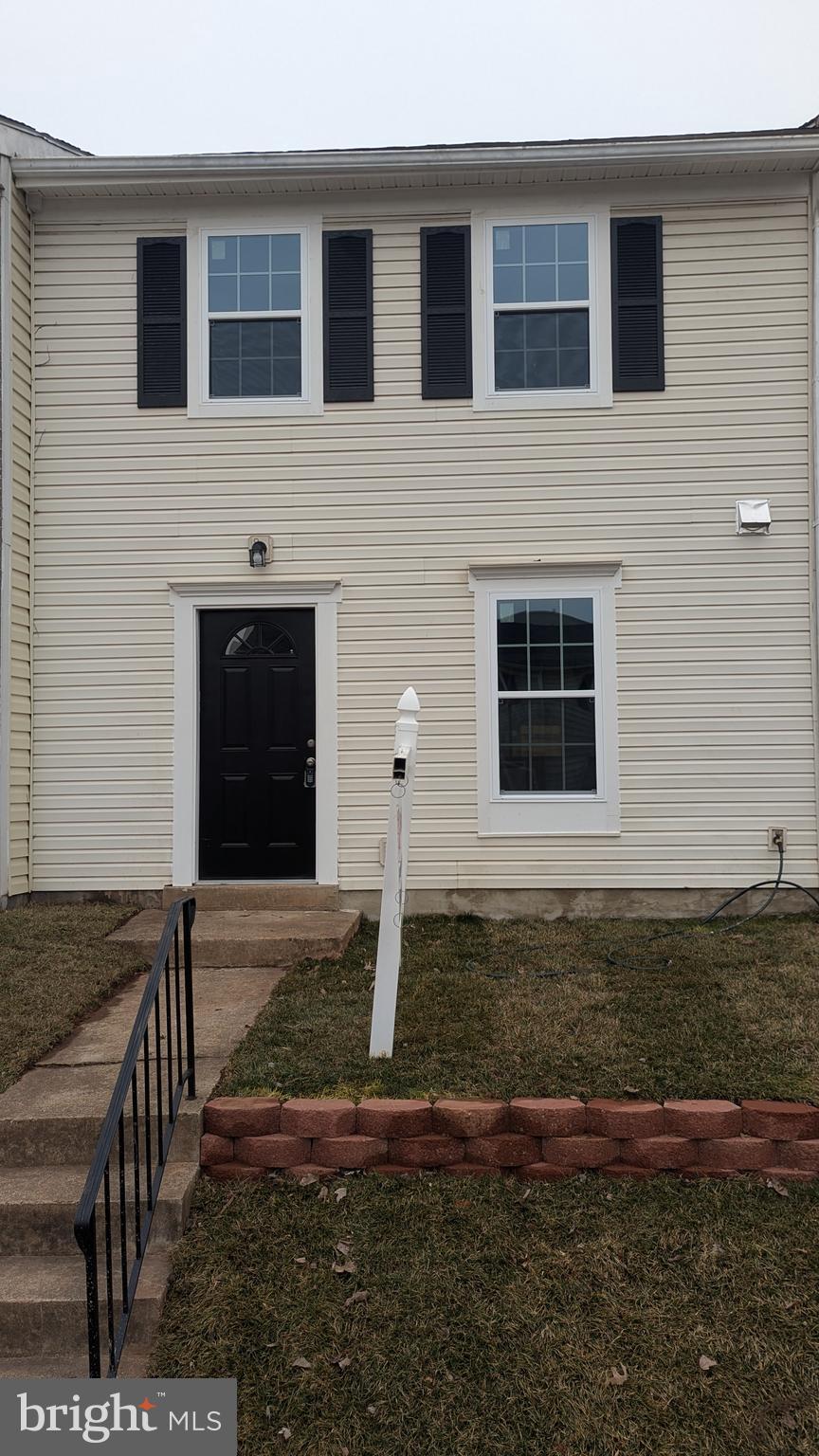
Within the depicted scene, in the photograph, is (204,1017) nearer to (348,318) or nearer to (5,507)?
(5,507)

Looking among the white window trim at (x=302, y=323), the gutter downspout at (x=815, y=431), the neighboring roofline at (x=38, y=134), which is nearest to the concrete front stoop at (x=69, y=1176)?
the white window trim at (x=302, y=323)

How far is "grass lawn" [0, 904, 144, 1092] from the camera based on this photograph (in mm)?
4379

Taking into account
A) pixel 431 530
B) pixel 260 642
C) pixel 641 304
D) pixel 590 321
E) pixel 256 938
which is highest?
pixel 641 304

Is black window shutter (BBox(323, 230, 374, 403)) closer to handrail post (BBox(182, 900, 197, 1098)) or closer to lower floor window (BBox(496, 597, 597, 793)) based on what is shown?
lower floor window (BBox(496, 597, 597, 793))

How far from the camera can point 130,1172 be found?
3383 millimetres

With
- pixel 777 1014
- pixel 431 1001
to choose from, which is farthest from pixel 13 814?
pixel 777 1014

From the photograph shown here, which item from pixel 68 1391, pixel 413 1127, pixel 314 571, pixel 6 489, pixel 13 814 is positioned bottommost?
pixel 68 1391

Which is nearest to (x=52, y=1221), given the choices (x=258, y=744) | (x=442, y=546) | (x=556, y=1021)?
(x=556, y=1021)

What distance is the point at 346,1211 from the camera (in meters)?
3.29

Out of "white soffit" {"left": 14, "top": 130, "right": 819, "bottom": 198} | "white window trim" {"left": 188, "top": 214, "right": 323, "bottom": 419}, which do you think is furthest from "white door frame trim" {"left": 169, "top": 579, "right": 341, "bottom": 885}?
"white soffit" {"left": 14, "top": 130, "right": 819, "bottom": 198}

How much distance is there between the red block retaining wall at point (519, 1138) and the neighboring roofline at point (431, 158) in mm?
6429

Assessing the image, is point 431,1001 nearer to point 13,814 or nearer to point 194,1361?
point 194,1361

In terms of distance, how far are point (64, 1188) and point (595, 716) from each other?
491cm

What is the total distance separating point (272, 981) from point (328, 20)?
3082cm
